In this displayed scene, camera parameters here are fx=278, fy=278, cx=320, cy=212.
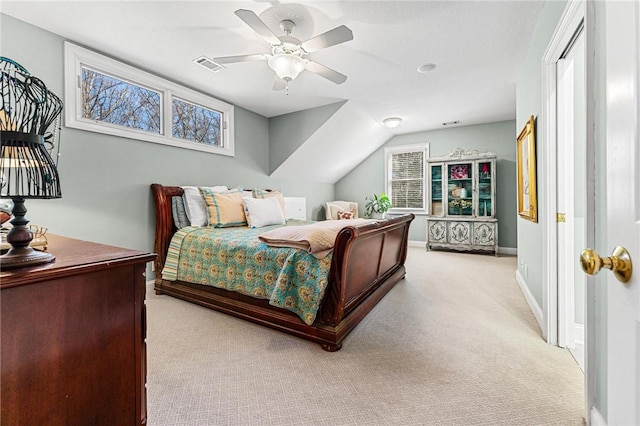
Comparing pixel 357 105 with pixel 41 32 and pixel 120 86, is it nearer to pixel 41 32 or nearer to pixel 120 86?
pixel 120 86

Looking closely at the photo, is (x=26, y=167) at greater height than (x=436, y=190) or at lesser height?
lesser

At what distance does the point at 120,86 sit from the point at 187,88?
79 centimetres

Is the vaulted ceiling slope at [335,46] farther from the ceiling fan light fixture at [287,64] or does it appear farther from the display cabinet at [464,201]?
the display cabinet at [464,201]

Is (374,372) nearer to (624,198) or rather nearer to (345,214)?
(624,198)

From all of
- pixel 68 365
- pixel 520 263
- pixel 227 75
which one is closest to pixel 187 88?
pixel 227 75

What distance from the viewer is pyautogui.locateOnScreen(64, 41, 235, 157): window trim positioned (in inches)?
104

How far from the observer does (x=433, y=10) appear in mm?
2287

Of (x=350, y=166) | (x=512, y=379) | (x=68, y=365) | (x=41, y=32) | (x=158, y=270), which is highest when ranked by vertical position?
(x=41, y=32)

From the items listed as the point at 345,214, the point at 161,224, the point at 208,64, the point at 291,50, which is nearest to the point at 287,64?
the point at 291,50

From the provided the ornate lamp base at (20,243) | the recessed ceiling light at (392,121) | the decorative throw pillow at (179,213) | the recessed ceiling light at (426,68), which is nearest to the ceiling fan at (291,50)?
the recessed ceiling light at (426,68)

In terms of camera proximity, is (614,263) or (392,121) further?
(392,121)

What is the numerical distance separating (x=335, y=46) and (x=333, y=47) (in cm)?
3

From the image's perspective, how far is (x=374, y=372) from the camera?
170cm

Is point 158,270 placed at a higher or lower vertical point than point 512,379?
higher
